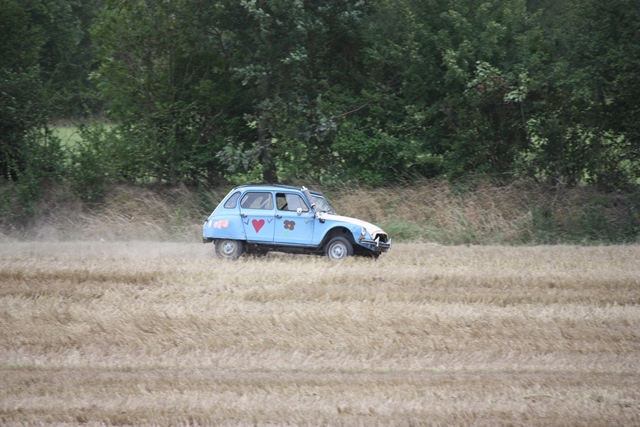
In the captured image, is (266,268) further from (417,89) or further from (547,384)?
(417,89)

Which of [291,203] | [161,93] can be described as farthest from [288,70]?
[291,203]

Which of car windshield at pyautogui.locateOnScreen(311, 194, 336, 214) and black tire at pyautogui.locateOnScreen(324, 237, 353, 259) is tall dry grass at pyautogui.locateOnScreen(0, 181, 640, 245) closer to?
car windshield at pyautogui.locateOnScreen(311, 194, 336, 214)

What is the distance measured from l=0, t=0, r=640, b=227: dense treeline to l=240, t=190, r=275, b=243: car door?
6717 mm

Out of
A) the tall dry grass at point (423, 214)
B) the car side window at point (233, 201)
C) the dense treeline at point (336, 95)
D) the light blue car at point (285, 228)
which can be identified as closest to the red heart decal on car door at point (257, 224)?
the light blue car at point (285, 228)

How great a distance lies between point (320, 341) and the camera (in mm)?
9797

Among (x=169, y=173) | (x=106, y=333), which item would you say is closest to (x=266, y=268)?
(x=106, y=333)

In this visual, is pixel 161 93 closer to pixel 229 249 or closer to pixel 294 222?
pixel 229 249

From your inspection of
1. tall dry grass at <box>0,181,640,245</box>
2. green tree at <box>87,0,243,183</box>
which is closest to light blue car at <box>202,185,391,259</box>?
tall dry grass at <box>0,181,640,245</box>

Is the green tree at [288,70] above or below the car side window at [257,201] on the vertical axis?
above

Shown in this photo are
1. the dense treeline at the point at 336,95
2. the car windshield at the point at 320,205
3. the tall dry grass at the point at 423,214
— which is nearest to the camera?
the car windshield at the point at 320,205

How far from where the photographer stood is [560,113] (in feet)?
70.4

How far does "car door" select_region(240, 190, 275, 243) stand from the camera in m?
15.5

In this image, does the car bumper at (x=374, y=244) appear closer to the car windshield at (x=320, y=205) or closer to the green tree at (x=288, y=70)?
the car windshield at (x=320, y=205)

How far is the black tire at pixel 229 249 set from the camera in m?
15.6
